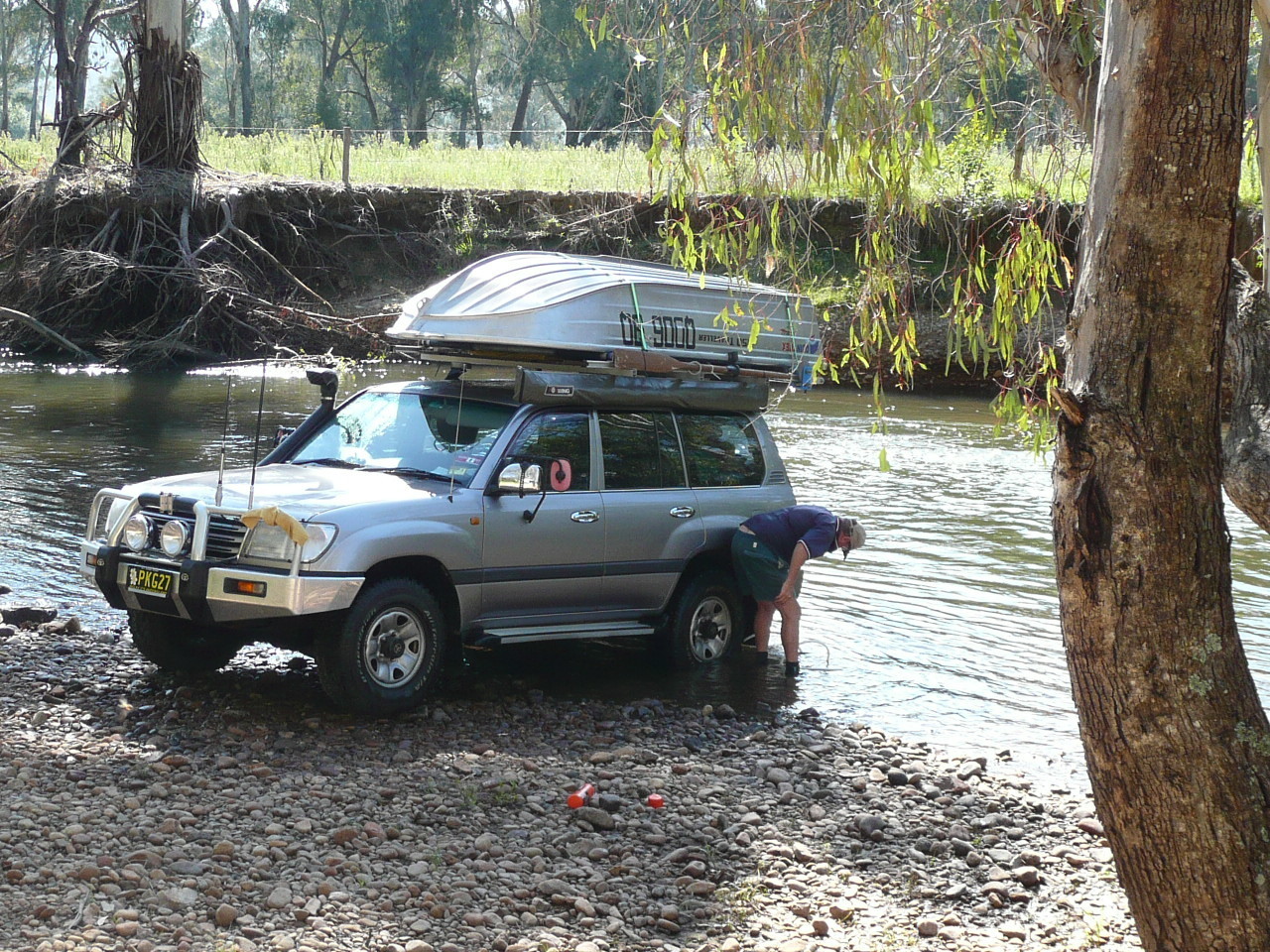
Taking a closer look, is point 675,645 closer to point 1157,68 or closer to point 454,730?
point 454,730

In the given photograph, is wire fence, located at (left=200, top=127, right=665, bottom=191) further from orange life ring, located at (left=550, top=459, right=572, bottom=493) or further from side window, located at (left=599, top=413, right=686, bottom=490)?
orange life ring, located at (left=550, top=459, right=572, bottom=493)

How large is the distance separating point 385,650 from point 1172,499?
510 cm

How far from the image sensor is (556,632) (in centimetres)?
873

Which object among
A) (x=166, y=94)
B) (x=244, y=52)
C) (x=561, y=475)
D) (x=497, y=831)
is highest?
(x=244, y=52)

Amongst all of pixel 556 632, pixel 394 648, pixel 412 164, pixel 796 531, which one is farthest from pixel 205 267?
pixel 394 648

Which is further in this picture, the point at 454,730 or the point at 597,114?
the point at 597,114

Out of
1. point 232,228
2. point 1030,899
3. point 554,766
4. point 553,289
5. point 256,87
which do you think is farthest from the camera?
point 256,87

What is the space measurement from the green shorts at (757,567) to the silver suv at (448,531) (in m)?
0.16

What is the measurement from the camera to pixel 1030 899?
601 centimetres

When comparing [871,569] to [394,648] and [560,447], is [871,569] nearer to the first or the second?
[560,447]

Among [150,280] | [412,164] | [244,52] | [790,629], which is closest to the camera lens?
[790,629]

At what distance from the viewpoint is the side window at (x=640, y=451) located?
9.22m

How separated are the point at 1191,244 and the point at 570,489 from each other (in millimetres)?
5469

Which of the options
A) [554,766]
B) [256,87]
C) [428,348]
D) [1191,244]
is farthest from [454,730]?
[256,87]
